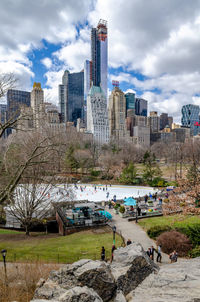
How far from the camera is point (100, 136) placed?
14625 cm

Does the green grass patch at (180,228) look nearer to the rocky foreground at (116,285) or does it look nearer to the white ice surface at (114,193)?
the rocky foreground at (116,285)

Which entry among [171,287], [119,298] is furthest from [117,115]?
[171,287]

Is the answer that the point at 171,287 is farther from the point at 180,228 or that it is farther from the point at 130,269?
the point at 180,228

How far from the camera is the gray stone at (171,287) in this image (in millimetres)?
4703

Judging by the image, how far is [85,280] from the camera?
239 inches

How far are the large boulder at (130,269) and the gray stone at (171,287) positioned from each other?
1.31 metres

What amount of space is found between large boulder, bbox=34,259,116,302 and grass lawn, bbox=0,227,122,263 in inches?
228

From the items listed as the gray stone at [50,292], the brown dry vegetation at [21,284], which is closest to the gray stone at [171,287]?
the gray stone at [50,292]

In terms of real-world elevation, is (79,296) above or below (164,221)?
above

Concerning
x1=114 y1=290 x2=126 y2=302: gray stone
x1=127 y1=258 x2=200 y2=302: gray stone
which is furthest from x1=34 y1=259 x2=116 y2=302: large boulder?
x1=127 y1=258 x2=200 y2=302: gray stone

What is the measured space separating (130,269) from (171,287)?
8.41ft

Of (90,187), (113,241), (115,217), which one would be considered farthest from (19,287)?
(90,187)

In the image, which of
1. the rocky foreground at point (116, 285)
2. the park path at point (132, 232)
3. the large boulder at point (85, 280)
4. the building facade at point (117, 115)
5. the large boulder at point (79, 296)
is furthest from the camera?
the building facade at point (117, 115)

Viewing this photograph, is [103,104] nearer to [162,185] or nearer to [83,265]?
[162,185]
